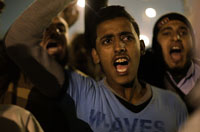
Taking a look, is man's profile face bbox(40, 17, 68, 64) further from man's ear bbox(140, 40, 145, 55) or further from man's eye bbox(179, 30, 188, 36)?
man's eye bbox(179, 30, 188, 36)

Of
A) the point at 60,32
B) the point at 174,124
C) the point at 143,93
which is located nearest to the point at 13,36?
the point at 60,32

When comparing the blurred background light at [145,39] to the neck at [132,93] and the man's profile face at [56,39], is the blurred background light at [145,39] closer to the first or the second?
the neck at [132,93]

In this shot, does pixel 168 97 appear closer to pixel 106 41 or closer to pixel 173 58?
pixel 173 58

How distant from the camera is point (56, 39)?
4.03ft

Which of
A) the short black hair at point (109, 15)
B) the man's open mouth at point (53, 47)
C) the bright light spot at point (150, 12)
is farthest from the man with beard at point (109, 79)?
the man's open mouth at point (53, 47)

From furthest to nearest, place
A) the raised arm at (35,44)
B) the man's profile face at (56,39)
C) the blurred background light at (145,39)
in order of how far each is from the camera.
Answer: the man's profile face at (56,39) → the blurred background light at (145,39) → the raised arm at (35,44)

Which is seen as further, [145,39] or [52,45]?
[52,45]

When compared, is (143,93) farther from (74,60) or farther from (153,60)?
(74,60)

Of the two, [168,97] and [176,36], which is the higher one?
[176,36]

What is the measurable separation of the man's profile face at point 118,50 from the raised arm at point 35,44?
165 mm

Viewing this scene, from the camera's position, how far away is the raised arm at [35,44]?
884mm

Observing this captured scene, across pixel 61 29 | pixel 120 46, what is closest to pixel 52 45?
pixel 61 29

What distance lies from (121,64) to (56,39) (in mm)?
438

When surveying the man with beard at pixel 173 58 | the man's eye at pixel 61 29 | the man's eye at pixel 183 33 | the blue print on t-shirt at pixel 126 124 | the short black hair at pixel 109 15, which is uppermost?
the short black hair at pixel 109 15
